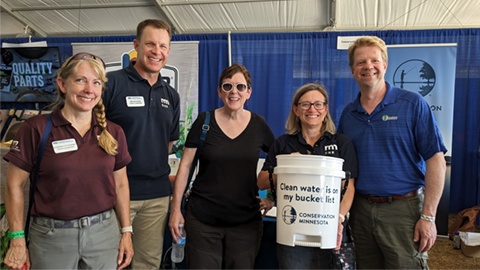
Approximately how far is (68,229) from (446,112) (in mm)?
5073

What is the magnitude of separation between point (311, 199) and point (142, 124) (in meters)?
1.00

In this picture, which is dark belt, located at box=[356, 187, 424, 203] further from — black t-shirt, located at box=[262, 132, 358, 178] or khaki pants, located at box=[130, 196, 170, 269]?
khaki pants, located at box=[130, 196, 170, 269]

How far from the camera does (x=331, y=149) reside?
161 cm

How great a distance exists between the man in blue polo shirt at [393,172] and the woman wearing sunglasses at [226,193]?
0.55 m

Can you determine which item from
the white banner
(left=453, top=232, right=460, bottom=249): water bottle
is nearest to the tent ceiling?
the white banner

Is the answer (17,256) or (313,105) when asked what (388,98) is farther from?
(17,256)

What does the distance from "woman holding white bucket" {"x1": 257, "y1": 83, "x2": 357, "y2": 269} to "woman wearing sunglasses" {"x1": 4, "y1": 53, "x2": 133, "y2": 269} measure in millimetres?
785

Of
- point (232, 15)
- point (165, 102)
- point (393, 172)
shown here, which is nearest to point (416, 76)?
point (232, 15)

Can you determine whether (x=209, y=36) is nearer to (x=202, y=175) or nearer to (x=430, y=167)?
(x=202, y=175)

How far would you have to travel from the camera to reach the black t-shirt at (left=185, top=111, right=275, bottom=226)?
5.71 ft

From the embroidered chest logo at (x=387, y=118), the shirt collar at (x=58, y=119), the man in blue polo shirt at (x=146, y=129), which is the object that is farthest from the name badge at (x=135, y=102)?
the embroidered chest logo at (x=387, y=118)

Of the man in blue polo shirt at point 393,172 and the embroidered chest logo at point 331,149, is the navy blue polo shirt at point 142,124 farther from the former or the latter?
the man in blue polo shirt at point 393,172

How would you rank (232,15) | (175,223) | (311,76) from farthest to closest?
1. (232,15)
2. (311,76)
3. (175,223)

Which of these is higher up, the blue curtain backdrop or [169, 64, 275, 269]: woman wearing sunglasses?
the blue curtain backdrop
